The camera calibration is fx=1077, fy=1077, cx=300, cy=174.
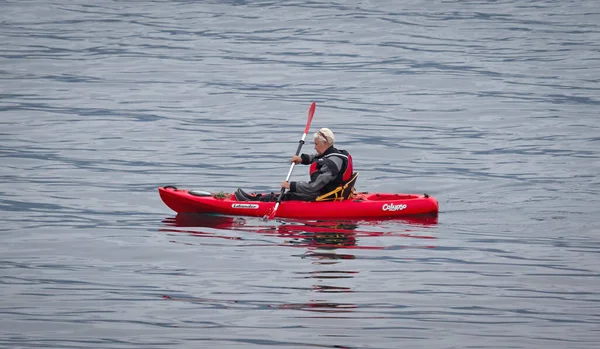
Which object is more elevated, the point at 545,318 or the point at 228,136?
the point at 545,318

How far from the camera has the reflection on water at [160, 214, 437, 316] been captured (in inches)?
507

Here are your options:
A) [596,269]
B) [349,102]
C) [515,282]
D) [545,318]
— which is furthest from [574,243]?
[349,102]

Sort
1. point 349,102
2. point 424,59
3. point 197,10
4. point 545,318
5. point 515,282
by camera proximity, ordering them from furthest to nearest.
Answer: point 197,10, point 424,59, point 349,102, point 515,282, point 545,318

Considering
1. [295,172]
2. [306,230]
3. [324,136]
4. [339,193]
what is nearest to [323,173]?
[339,193]

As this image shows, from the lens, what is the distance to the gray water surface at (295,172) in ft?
35.8

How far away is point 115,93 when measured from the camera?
125ft

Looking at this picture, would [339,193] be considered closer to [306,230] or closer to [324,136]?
[324,136]

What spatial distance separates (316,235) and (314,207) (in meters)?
1.25

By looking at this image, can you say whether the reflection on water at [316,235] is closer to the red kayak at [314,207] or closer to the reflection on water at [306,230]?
the reflection on water at [306,230]

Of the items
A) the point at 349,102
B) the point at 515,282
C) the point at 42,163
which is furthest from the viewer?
the point at 349,102

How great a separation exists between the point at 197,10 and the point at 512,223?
1780 inches

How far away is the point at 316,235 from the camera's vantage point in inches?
606

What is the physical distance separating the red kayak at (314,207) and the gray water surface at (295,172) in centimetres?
29

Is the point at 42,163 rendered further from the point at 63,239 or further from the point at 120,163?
the point at 63,239
